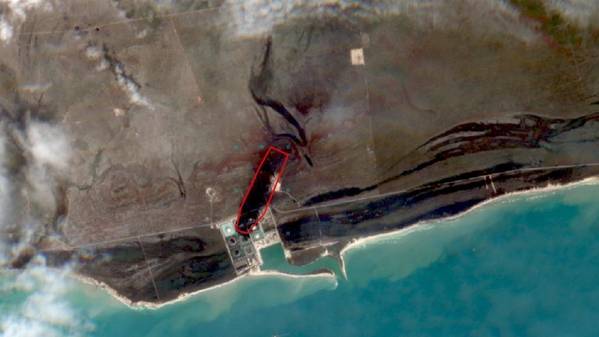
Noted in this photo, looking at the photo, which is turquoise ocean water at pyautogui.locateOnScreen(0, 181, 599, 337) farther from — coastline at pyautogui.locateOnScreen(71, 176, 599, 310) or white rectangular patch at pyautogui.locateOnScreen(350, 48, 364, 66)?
white rectangular patch at pyautogui.locateOnScreen(350, 48, 364, 66)

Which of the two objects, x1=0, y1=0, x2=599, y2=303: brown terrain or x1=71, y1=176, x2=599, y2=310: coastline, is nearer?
x1=0, y1=0, x2=599, y2=303: brown terrain

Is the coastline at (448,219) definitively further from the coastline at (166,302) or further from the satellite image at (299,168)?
the coastline at (166,302)

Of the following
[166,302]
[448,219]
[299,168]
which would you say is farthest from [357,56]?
[166,302]

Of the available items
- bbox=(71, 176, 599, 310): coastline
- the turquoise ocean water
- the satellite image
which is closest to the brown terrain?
the satellite image

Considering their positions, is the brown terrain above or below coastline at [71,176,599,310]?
above

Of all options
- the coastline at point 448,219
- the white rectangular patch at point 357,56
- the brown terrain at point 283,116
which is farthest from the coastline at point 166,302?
the white rectangular patch at point 357,56

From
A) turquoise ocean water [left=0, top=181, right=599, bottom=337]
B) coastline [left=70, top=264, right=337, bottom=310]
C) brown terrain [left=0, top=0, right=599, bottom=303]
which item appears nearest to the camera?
brown terrain [left=0, top=0, right=599, bottom=303]

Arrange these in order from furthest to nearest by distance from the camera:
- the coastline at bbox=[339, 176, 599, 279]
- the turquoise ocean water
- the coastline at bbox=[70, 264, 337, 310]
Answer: the coastline at bbox=[70, 264, 337, 310] < the turquoise ocean water < the coastline at bbox=[339, 176, 599, 279]
